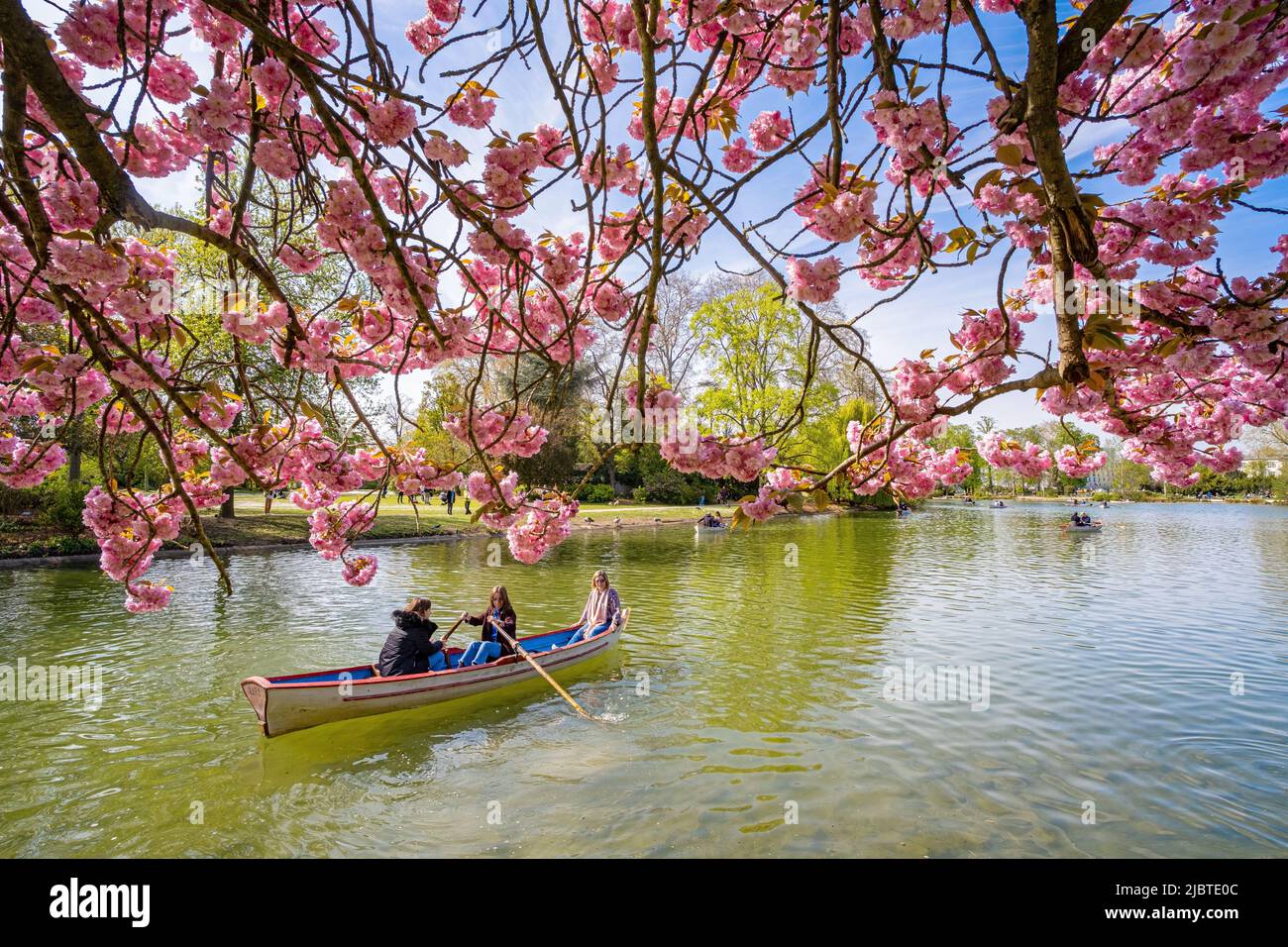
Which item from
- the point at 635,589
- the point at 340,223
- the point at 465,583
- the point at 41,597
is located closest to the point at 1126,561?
the point at 635,589

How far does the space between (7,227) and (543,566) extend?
14.8m

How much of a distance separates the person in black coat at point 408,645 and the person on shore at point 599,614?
84.6 inches

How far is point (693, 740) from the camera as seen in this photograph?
646cm

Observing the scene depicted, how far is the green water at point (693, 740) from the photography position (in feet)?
15.9

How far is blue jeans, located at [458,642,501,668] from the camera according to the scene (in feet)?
24.9

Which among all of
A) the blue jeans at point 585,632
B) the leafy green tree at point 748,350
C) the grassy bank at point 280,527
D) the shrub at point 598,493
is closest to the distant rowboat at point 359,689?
the blue jeans at point 585,632

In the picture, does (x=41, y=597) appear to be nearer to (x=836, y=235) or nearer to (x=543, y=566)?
(x=543, y=566)

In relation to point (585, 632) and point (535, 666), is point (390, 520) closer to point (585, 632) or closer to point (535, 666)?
point (585, 632)

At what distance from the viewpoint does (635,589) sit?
14.4 m

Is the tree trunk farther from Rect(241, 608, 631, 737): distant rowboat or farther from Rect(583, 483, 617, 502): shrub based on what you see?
Rect(583, 483, 617, 502): shrub

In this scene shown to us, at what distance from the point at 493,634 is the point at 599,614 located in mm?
1745

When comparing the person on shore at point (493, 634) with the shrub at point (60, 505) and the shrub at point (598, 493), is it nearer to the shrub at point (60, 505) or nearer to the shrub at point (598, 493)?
the shrub at point (60, 505)

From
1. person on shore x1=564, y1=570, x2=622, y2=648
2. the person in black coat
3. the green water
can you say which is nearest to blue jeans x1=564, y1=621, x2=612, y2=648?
person on shore x1=564, y1=570, x2=622, y2=648

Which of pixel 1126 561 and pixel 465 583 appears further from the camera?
pixel 1126 561
